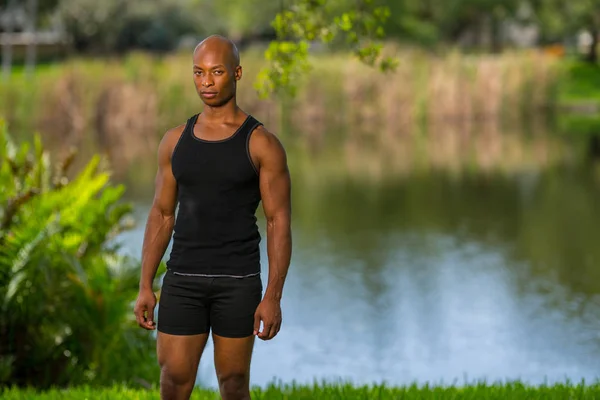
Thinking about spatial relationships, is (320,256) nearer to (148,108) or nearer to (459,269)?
(459,269)

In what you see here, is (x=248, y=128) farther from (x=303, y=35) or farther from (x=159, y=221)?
(x=303, y=35)

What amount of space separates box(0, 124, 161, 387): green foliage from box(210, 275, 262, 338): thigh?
4.45m

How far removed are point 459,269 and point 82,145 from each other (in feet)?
62.5

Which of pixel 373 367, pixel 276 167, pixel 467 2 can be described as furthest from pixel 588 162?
pixel 467 2

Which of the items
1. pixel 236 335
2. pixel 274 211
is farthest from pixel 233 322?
pixel 274 211

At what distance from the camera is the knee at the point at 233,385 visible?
518 centimetres

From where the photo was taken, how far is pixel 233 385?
5.20m

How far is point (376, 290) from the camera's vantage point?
1709cm

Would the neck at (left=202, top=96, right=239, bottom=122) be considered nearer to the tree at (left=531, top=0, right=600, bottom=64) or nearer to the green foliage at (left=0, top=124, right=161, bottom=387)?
the green foliage at (left=0, top=124, right=161, bottom=387)

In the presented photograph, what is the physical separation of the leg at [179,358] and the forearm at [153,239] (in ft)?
0.91

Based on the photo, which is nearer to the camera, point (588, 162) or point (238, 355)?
point (238, 355)

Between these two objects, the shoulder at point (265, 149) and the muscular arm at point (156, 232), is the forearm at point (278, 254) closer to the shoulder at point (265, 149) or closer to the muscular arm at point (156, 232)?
the shoulder at point (265, 149)

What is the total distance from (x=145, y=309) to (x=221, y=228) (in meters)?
0.53

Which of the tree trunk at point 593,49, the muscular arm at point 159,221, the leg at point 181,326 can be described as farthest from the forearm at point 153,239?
the tree trunk at point 593,49
